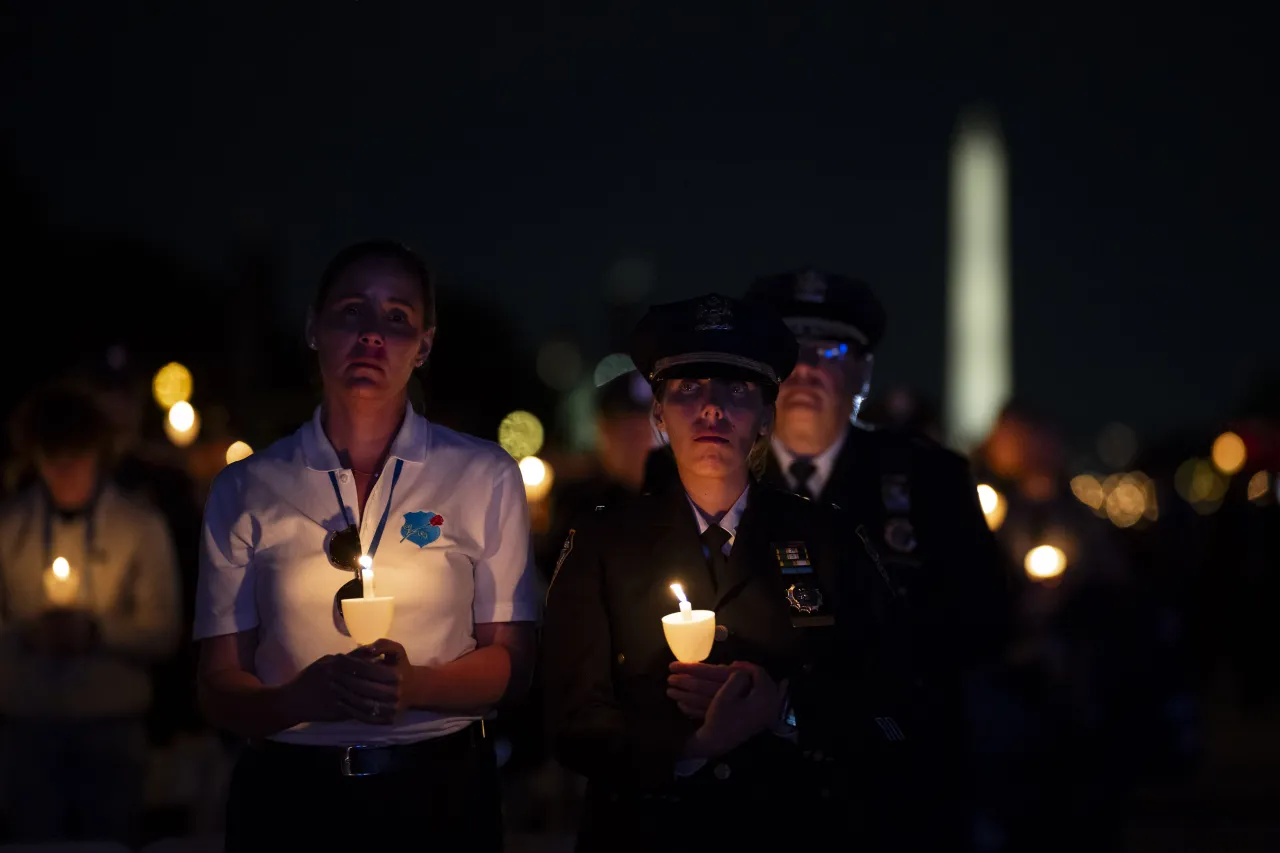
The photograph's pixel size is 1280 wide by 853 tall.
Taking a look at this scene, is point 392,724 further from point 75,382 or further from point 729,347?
point 75,382

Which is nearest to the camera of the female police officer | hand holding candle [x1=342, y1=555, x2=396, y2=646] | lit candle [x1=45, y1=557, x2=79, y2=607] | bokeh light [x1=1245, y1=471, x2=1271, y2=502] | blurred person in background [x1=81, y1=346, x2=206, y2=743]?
hand holding candle [x1=342, y1=555, x2=396, y2=646]

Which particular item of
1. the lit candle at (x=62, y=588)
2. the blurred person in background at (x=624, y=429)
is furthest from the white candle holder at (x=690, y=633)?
the lit candle at (x=62, y=588)

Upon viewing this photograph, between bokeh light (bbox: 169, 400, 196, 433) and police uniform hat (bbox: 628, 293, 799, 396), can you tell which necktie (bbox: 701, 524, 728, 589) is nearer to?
police uniform hat (bbox: 628, 293, 799, 396)

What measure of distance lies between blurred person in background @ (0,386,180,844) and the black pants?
2.61 metres

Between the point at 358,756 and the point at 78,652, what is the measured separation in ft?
→ 9.40

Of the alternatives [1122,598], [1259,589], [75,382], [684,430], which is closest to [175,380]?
[75,382]

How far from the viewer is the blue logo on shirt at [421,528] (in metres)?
3.76

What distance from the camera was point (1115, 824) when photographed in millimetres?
8773

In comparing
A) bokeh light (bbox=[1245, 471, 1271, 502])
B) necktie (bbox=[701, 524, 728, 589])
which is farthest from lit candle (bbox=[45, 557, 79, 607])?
bokeh light (bbox=[1245, 471, 1271, 502])

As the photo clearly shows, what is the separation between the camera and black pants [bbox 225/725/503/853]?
3.67m

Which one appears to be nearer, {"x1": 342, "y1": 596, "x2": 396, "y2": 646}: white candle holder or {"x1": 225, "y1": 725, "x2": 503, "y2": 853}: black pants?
{"x1": 342, "y1": 596, "x2": 396, "y2": 646}: white candle holder

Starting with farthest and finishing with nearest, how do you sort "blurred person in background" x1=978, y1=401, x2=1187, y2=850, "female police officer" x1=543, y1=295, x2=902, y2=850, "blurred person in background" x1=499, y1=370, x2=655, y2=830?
1. "blurred person in background" x1=978, y1=401, x2=1187, y2=850
2. "blurred person in background" x1=499, y1=370, x2=655, y2=830
3. "female police officer" x1=543, y1=295, x2=902, y2=850

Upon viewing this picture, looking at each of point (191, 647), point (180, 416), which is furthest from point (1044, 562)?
point (180, 416)

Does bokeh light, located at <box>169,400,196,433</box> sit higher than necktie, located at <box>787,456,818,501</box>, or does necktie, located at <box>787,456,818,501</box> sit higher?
bokeh light, located at <box>169,400,196,433</box>
